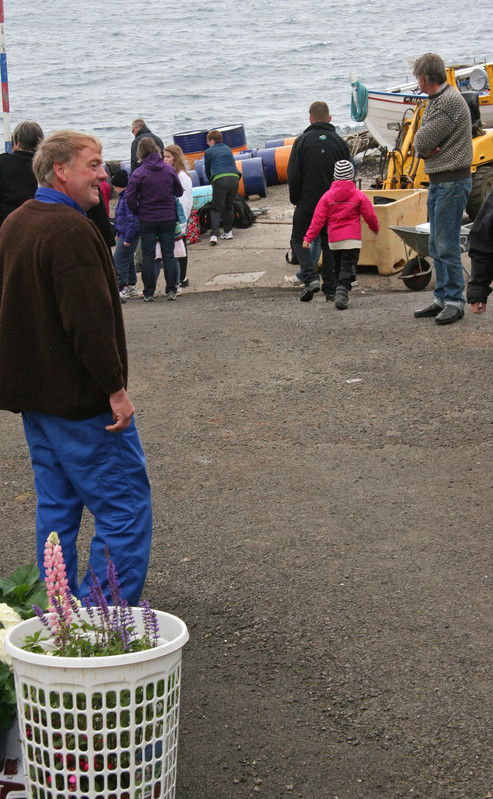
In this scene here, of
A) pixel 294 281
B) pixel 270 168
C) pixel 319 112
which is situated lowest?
pixel 294 281

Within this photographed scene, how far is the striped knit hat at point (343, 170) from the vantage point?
30.6ft

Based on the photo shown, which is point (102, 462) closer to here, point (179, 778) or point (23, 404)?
point (23, 404)

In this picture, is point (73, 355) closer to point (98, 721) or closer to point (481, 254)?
point (98, 721)

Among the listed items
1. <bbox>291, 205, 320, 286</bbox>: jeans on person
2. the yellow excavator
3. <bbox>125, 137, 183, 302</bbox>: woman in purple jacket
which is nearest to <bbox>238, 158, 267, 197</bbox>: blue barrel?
the yellow excavator

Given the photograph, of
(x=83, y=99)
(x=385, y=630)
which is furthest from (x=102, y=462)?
(x=83, y=99)

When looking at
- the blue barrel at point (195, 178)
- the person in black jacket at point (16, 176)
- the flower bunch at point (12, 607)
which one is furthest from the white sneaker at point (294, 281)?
the flower bunch at point (12, 607)

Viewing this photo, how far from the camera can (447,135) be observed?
7.69 m

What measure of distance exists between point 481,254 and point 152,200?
634 cm

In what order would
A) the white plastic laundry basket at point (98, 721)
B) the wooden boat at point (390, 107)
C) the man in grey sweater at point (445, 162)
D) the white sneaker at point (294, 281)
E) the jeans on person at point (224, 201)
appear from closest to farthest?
the white plastic laundry basket at point (98, 721)
the man in grey sweater at point (445, 162)
the white sneaker at point (294, 281)
the jeans on person at point (224, 201)
the wooden boat at point (390, 107)

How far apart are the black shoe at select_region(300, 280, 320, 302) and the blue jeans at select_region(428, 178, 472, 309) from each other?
2064mm

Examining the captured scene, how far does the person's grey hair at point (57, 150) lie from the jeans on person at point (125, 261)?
8228mm

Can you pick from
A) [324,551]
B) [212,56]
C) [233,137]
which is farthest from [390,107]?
[212,56]

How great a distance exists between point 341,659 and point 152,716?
1.33 metres

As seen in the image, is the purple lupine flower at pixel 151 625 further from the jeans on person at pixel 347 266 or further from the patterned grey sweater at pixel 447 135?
the jeans on person at pixel 347 266
